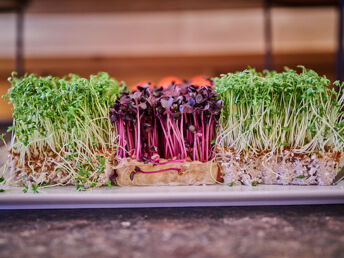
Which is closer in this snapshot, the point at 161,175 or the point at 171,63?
the point at 161,175

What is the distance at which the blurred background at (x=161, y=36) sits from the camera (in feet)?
18.0

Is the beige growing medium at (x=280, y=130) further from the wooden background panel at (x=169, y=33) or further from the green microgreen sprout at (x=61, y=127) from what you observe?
the wooden background panel at (x=169, y=33)

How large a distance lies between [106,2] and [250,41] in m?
2.74

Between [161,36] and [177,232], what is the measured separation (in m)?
5.17

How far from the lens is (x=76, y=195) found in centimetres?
101

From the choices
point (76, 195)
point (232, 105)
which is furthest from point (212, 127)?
point (76, 195)

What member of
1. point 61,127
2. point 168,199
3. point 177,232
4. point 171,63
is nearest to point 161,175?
point 168,199

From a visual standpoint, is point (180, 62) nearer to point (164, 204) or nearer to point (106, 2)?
point (106, 2)

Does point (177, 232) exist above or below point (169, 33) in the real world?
below

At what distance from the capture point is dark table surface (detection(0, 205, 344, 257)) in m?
0.75

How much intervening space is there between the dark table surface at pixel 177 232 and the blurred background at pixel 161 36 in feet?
15.9

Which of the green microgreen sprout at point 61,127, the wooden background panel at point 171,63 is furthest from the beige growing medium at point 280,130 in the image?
the wooden background panel at point 171,63

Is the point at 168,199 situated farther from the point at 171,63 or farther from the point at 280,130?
the point at 171,63

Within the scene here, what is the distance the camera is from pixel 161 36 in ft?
18.4
